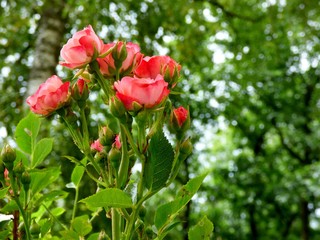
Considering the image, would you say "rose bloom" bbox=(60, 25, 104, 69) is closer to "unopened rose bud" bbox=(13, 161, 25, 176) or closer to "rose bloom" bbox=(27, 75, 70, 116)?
"rose bloom" bbox=(27, 75, 70, 116)

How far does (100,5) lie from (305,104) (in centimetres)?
588

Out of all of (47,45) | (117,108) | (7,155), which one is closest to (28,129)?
(7,155)

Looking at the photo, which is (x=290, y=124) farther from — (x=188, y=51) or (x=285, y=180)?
(x=188, y=51)

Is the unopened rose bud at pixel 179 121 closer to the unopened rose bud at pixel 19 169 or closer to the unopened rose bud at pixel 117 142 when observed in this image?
the unopened rose bud at pixel 117 142

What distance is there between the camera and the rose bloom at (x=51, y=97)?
61 cm

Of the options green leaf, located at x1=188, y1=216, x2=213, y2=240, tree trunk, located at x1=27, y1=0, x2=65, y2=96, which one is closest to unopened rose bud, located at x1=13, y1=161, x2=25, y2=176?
green leaf, located at x1=188, y1=216, x2=213, y2=240

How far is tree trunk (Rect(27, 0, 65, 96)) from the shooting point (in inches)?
94.3

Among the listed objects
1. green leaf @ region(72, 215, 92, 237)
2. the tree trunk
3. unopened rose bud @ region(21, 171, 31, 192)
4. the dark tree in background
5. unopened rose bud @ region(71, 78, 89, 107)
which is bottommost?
the dark tree in background

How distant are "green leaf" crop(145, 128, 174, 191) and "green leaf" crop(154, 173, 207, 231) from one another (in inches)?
1.1

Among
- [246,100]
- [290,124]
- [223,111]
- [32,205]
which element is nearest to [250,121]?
[290,124]

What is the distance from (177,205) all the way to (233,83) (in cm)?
581

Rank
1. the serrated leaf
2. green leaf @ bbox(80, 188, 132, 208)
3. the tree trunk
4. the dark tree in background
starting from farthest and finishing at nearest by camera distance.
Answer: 1. the dark tree in background
2. the tree trunk
3. the serrated leaf
4. green leaf @ bbox(80, 188, 132, 208)

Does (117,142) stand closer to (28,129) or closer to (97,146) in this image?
(97,146)

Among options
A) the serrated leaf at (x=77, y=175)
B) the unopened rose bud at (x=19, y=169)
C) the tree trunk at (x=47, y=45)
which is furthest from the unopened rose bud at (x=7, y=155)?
the tree trunk at (x=47, y=45)
